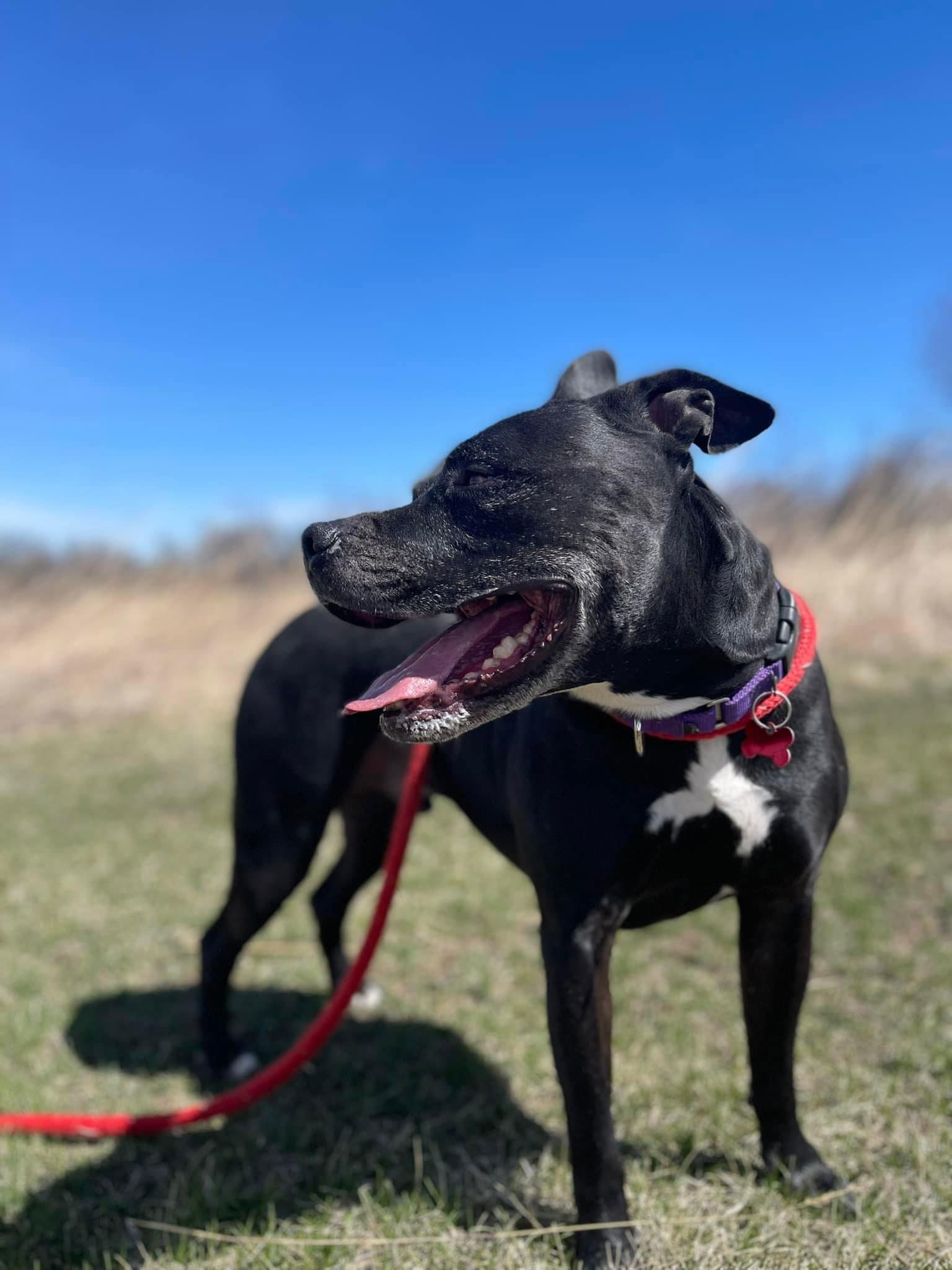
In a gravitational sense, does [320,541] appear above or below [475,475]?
below

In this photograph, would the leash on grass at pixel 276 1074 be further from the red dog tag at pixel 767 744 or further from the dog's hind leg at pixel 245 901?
the red dog tag at pixel 767 744

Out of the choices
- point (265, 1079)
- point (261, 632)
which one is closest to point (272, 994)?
point (265, 1079)

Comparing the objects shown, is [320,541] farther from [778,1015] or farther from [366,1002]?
[366,1002]

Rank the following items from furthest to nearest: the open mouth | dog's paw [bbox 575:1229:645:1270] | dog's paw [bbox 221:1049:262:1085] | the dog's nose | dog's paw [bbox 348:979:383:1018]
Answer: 1. dog's paw [bbox 348:979:383:1018]
2. dog's paw [bbox 221:1049:262:1085]
3. dog's paw [bbox 575:1229:645:1270]
4. the dog's nose
5. the open mouth

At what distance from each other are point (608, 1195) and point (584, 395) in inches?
74.2

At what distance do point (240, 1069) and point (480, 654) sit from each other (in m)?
2.18

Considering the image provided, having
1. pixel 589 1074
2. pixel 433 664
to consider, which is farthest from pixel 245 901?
pixel 433 664

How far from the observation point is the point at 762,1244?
2.15m

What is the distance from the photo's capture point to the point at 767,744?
206 centimetres

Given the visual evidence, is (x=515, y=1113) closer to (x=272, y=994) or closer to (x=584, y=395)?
(x=272, y=994)

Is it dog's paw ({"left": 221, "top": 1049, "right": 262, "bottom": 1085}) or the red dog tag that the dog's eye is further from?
dog's paw ({"left": 221, "top": 1049, "right": 262, "bottom": 1085})

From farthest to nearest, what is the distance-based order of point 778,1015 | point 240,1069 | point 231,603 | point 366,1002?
point 231,603
point 366,1002
point 240,1069
point 778,1015

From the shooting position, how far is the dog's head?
6.18 ft

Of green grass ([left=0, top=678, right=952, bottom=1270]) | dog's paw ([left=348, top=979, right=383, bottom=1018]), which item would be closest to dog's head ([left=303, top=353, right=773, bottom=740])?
green grass ([left=0, top=678, right=952, bottom=1270])
